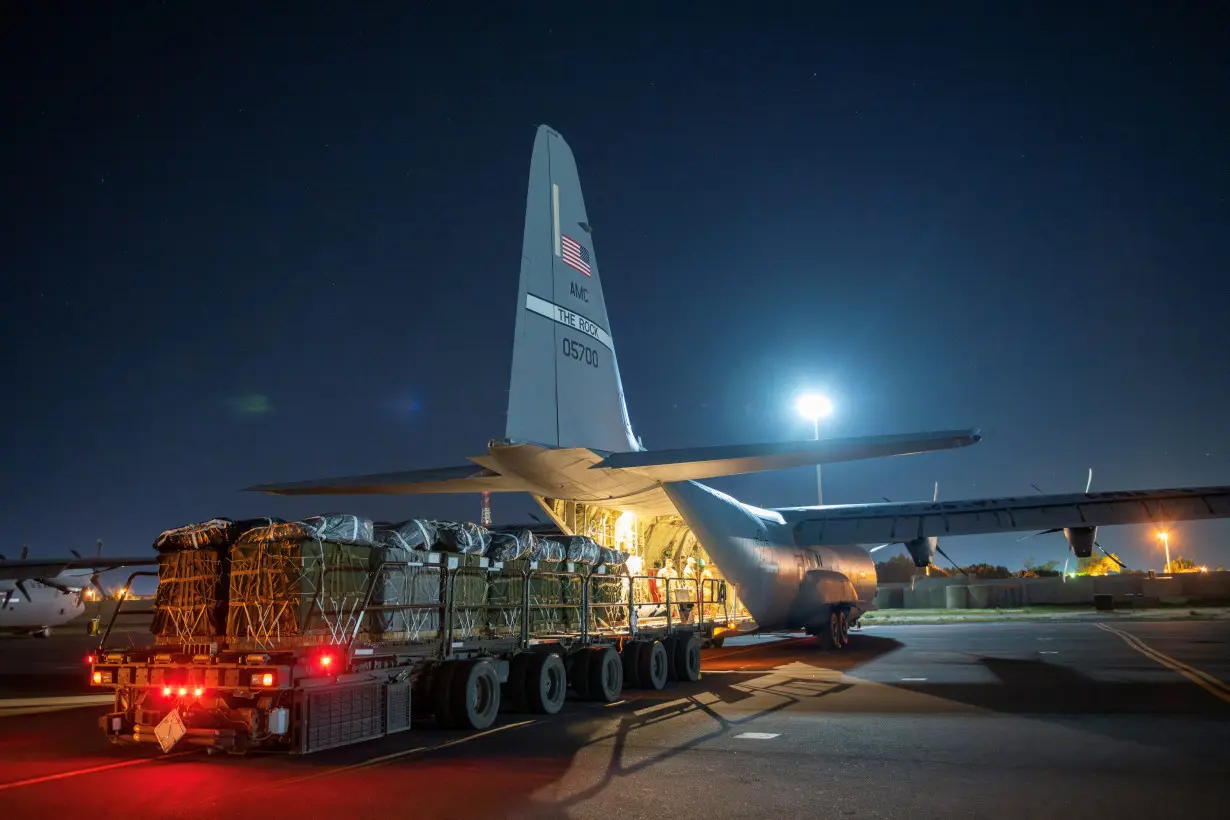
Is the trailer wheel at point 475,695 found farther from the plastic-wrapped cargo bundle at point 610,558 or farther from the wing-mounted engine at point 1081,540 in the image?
the wing-mounted engine at point 1081,540

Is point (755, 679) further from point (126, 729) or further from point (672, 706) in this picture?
point (126, 729)

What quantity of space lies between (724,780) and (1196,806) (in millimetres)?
3504

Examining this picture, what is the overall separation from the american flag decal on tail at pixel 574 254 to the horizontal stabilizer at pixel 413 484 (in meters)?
3.99

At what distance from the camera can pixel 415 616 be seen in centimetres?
1073

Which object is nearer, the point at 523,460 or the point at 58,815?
the point at 58,815

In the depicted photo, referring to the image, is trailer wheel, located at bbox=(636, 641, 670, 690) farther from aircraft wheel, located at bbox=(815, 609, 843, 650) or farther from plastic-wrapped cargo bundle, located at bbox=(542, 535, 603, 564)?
aircraft wheel, located at bbox=(815, 609, 843, 650)

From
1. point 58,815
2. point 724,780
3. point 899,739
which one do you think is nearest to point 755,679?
point 899,739

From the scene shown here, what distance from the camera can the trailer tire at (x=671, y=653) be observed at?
1639 centimetres

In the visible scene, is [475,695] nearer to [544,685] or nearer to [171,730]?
[544,685]

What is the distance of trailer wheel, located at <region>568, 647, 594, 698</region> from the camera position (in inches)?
535

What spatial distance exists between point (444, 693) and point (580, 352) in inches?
277

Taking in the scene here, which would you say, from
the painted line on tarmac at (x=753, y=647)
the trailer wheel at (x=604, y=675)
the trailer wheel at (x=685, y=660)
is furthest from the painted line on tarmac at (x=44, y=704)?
the painted line on tarmac at (x=753, y=647)

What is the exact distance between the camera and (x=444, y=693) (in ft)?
35.3

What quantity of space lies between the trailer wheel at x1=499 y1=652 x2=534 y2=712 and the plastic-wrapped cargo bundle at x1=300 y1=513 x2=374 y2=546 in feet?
10.1
